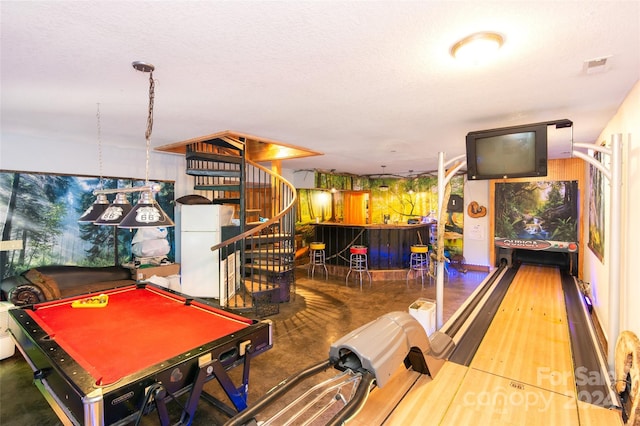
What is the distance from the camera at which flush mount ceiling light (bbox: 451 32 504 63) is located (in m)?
1.75

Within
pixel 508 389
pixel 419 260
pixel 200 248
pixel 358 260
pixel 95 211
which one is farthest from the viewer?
pixel 419 260

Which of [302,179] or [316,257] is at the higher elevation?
[302,179]

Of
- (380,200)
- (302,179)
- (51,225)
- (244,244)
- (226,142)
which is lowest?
(244,244)

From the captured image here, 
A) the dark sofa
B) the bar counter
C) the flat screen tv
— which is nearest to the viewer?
the flat screen tv

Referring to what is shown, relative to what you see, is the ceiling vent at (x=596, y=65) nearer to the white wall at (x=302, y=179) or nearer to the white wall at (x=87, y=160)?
the white wall at (x=87, y=160)

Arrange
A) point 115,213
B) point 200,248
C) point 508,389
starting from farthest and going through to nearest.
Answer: point 200,248 < point 115,213 < point 508,389

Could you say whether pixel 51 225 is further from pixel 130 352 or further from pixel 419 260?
pixel 419 260

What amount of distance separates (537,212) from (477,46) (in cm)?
672

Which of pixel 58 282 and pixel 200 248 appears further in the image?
pixel 200 248

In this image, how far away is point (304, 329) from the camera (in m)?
4.36

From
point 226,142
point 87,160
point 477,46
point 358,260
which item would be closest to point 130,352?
point 477,46

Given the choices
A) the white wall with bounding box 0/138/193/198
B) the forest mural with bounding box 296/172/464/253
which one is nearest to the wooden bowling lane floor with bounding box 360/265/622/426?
the white wall with bounding box 0/138/193/198

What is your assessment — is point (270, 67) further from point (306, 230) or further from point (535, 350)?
point (306, 230)

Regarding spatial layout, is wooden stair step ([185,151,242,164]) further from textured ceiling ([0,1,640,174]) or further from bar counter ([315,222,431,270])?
bar counter ([315,222,431,270])
